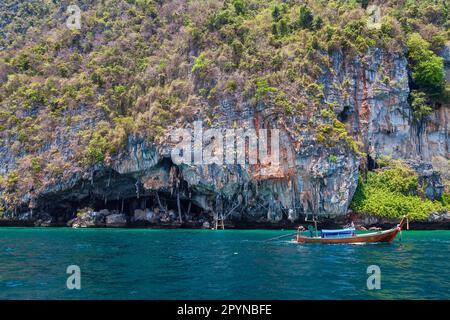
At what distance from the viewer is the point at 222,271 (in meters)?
20.7

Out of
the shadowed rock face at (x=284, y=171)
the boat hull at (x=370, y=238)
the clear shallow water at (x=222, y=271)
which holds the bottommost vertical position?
the clear shallow water at (x=222, y=271)

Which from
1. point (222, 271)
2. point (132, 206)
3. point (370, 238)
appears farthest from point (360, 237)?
point (132, 206)

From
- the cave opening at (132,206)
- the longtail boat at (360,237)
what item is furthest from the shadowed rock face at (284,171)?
the longtail boat at (360,237)

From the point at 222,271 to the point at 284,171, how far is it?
30.8m

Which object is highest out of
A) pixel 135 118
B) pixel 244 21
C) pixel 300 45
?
pixel 244 21

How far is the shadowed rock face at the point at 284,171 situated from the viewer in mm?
50375

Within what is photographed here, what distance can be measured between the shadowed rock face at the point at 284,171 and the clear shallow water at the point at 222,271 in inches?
741

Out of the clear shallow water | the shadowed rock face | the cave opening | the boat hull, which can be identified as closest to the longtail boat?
the boat hull

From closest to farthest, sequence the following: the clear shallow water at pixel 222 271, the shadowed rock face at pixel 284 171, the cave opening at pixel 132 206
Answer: the clear shallow water at pixel 222 271, the shadowed rock face at pixel 284 171, the cave opening at pixel 132 206

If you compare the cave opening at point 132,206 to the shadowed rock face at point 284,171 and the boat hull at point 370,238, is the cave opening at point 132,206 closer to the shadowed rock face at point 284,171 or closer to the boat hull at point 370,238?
the shadowed rock face at point 284,171

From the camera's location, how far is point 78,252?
90.1 ft

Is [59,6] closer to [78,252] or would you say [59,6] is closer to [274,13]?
[274,13]

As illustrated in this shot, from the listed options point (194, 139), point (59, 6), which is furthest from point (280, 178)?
point (59, 6)

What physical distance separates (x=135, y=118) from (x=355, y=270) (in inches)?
1692
